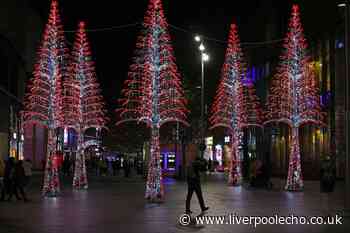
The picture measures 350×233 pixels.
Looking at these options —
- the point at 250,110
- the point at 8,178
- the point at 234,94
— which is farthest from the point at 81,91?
the point at 250,110

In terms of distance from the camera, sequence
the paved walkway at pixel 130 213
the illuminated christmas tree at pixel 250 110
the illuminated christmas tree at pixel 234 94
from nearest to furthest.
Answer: the paved walkway at pixel 130 213, the illuminated christmas tree at pixel 234 94, the illuminated christmas tree at pixel 250 110

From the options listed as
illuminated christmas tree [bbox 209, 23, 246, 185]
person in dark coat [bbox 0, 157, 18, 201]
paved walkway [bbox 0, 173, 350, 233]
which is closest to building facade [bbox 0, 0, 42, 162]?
illuminated christmas tree [bbox 209, 23, 246, 185]

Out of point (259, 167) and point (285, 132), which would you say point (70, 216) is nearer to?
point (259, 167)

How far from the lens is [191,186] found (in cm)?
1811

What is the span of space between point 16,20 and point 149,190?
134ft

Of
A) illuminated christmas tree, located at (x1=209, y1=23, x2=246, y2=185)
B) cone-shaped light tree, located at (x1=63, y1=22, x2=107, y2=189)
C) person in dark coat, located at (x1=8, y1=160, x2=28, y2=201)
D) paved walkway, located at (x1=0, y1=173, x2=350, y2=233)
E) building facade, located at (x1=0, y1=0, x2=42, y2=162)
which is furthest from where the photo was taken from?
building facade, located at (x1=0, y1=0, x2=42, y2=162)

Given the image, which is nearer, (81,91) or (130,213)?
(130,213)

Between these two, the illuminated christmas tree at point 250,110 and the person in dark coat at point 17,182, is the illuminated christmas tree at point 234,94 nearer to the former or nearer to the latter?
the illuminated christmas tree at point 250,110

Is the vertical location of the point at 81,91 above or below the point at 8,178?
above

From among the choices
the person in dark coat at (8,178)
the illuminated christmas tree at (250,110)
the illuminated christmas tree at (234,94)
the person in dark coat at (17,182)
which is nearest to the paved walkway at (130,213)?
the person in dark coat at (17,182)

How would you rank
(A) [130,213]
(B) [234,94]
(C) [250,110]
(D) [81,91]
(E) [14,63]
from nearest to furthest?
(A) [130,213], (D) [81,91], (B) [234,94], (C) [250,110], (E) [14,63]

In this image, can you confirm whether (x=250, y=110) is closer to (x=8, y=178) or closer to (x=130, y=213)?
(x=8, y=178)

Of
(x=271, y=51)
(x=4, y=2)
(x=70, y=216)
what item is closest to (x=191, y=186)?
(x=70, y=216)

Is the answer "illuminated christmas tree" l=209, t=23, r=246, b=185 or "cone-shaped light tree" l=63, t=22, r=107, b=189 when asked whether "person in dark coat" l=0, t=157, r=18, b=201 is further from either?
"illuminated christmas tree" l=209, t=23, r=246, b=185
